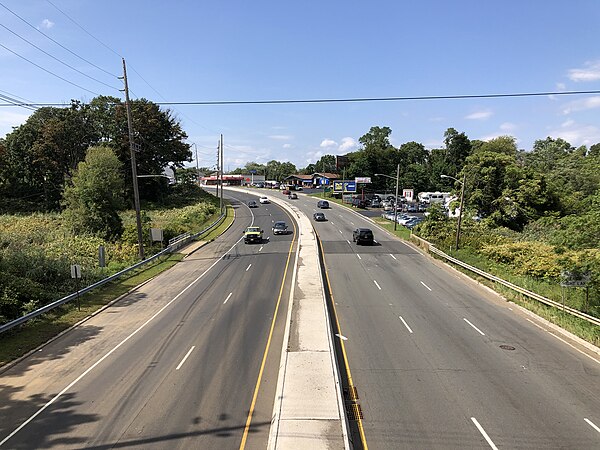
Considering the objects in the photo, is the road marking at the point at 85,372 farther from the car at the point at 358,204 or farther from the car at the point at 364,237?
the car at the point at 358,204

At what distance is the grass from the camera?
1571 centimetres

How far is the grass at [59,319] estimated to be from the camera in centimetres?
1571

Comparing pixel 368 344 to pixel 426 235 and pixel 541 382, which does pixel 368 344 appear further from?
pixel 426 235

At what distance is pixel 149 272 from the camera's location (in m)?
30.6

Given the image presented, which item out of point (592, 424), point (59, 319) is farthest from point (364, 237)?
point (592, 424)

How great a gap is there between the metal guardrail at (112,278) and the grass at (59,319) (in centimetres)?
39

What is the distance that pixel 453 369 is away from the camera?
1331cm

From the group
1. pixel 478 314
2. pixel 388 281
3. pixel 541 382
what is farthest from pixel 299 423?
pixel 388 281

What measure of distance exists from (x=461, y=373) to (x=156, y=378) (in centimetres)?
993

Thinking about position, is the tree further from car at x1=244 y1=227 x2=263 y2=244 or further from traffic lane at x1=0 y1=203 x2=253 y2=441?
traffic lane at x1=0 y1=203 x2=253 y2=441

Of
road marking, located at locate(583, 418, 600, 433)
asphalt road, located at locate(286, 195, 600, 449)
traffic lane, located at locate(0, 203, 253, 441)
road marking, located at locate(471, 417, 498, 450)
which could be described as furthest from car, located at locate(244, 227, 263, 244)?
road marking, located at locate(583, 418, 600, 433)

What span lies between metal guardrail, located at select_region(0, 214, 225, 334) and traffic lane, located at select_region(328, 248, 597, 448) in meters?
14.0

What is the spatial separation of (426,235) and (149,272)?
29.8 meters

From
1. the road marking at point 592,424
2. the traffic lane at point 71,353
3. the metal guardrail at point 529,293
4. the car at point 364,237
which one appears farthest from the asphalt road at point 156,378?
the car at point 364,237
